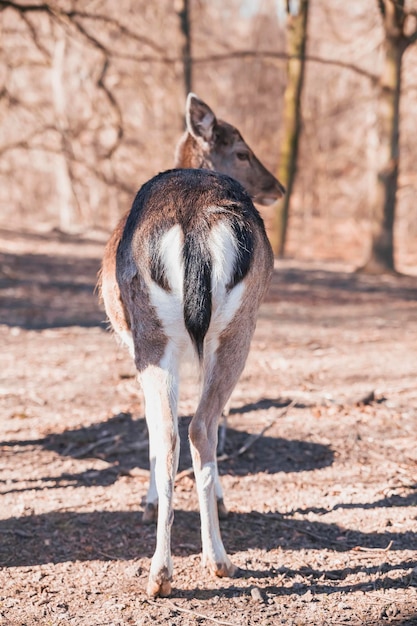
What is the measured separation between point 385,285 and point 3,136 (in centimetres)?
1675

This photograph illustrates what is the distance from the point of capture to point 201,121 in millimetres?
5930

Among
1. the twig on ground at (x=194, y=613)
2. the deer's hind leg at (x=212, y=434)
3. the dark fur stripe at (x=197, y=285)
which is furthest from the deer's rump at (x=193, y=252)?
the twig on ground at (x=194, y=613)

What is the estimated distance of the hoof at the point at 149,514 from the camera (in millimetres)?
4488

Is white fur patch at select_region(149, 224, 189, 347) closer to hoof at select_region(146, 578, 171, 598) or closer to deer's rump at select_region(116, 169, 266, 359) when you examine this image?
deer's rump at select_region(116, 169, 266, 359)

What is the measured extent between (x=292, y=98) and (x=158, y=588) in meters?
13.3

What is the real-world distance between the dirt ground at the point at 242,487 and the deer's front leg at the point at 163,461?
0.13 m

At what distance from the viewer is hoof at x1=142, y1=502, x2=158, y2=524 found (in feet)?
14.7

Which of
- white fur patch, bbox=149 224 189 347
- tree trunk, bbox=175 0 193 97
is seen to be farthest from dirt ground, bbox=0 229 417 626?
tree trunk, bbox=175 0 193 97

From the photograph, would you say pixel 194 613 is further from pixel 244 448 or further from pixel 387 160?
pixel 387 160

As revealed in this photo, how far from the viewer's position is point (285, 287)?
12.6m

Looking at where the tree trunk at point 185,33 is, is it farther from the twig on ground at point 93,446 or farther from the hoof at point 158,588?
the hoof at point 158,588

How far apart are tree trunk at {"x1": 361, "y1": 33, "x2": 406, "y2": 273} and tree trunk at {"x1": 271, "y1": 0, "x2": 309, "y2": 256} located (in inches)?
69.0

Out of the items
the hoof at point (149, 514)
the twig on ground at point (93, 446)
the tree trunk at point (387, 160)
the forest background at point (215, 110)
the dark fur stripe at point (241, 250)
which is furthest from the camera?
the forest background at point (215, 110)

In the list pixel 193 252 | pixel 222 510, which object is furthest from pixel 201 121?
pixel 222 510
